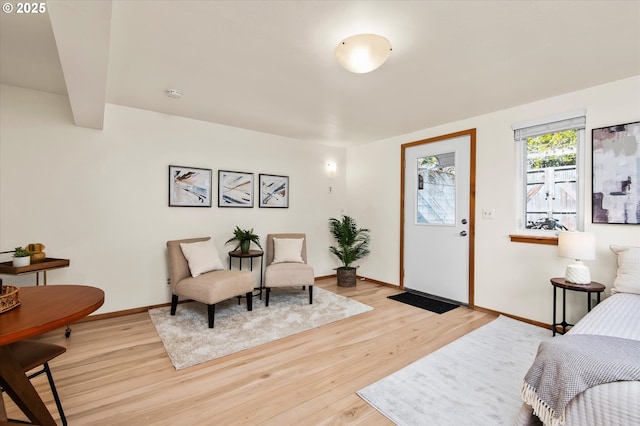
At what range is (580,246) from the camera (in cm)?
243

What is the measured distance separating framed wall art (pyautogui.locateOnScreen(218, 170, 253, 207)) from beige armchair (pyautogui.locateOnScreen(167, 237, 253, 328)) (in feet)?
2.45

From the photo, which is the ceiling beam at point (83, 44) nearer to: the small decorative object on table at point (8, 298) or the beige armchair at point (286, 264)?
the small decorative object on table at point (8, 298)

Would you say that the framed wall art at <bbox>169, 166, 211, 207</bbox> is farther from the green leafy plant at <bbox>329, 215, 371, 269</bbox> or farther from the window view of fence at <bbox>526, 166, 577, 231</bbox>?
the window view of fence at <bbox>526, 166, 577, 231</bbox>

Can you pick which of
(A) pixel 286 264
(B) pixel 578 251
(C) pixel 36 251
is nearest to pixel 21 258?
(C) pixel 36 251

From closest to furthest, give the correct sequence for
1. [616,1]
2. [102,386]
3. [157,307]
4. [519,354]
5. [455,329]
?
[616,1] < [102,386] < [519,354] < [455,329] < [157,307]

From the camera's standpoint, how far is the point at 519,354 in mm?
2387

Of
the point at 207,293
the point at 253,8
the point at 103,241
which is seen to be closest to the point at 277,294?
the point at 207,293

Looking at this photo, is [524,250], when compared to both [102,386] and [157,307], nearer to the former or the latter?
[102,386]

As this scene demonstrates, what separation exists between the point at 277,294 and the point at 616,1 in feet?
13.4

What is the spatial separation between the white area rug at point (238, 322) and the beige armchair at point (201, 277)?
A: 168 mm

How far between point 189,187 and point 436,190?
3.28 meters

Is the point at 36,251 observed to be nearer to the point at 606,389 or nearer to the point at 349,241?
the point at 349,241

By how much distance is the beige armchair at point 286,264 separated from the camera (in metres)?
3.62

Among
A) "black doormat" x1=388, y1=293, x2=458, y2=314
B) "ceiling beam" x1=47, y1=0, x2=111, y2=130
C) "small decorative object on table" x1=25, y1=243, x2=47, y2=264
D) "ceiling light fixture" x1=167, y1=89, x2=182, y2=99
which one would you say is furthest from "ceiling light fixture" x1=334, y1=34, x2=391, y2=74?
"small decorative object on table" x1=25, y1=243, x2=47, y2=264
